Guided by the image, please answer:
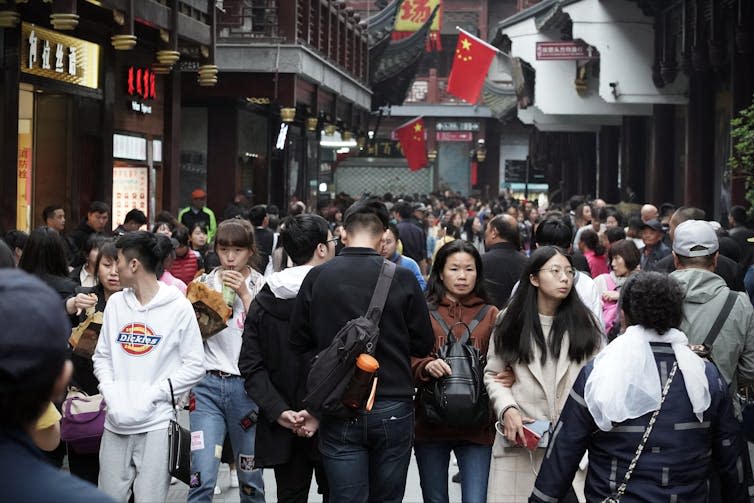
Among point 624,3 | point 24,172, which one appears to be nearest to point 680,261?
point 24,172

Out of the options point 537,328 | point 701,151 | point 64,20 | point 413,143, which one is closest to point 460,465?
point 537,328

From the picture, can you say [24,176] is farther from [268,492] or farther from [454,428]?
[454,428]

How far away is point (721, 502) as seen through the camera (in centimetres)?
459

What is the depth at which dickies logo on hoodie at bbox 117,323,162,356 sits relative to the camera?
577 centimetres

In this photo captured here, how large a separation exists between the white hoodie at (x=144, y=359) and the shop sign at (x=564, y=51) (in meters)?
18.3

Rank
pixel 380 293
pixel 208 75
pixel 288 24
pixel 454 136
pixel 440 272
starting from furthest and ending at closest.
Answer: pixel 454 136
pixel 288 24
pixel 208 75
pixel 440 272
pixel 380 293

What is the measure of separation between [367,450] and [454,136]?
1844 inches

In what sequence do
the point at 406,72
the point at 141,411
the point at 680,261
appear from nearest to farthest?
1. the point at 141,411
2. the point at 680,261
3. the point at 406,72

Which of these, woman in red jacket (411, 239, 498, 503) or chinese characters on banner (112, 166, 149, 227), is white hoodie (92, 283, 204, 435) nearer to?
woman in red jacket (411, 239, 498, 503)

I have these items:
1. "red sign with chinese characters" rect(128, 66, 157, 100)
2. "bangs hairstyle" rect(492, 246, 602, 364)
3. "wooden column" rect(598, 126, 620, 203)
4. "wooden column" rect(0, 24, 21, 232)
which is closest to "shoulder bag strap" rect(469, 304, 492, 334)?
"bangs hairstyle" rect(492, 246, 602, 364)

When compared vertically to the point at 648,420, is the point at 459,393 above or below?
below

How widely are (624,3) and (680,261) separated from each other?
16.3 meters

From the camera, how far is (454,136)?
5191 cm

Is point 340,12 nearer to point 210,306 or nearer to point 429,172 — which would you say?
point 210,306
